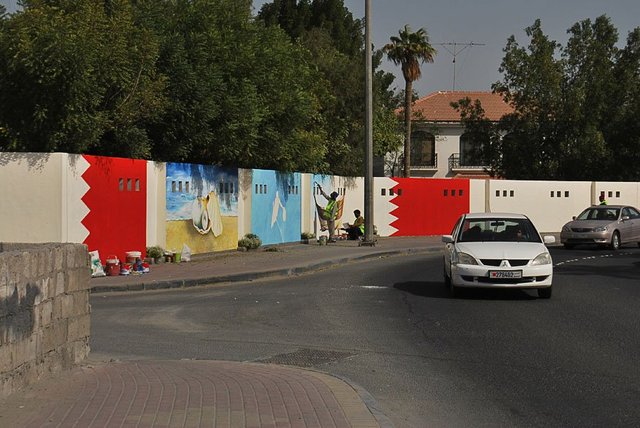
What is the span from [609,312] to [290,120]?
16.8m

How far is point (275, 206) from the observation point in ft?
97.6

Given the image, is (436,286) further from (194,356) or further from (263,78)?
(263,78)

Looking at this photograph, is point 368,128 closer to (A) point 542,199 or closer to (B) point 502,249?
(B) point 502,249

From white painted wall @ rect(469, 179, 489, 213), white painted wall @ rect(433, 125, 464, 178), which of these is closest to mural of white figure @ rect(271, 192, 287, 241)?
white painted wall @ rect(469, 179, 489, 213)

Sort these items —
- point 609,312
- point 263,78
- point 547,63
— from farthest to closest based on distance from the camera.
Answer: point 547,63
point 263,78
point 609,312

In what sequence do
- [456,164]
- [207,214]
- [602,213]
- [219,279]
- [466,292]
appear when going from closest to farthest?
[466,292] < [219,279] < [207,214] < [602,213] < [456,164]

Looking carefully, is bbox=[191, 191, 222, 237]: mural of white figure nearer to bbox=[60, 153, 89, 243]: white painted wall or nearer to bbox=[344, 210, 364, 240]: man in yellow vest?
bbox=[60, 153, 89, 243]: white painted wall

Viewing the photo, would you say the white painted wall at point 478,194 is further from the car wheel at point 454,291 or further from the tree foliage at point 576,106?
the car wheel at point 454,291

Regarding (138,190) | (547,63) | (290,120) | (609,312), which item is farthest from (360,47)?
(609,312)

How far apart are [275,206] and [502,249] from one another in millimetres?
14516

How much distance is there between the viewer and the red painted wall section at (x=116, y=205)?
65.0ft

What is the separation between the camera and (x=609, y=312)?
14445mm

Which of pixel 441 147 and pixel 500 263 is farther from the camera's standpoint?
pixel 441 147

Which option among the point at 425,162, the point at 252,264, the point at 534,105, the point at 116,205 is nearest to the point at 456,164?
the point at 425,162
